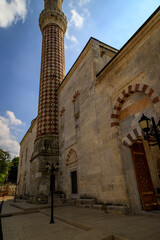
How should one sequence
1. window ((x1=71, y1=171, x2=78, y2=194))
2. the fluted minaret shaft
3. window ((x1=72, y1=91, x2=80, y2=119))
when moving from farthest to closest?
the fluted minaret shaft → window ((x1=72, y1=91, x2=80, y2=119)) → window ((x1=71, y1=171, x2=78, y2=194))

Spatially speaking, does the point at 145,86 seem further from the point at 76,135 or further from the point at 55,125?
the point at 55,125

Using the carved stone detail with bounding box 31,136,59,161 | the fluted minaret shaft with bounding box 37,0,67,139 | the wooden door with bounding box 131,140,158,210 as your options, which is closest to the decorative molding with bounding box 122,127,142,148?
the wooden door with bounding box 131,140,158,210

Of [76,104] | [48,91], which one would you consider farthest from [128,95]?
[48,91]

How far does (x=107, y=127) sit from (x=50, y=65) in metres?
9.95

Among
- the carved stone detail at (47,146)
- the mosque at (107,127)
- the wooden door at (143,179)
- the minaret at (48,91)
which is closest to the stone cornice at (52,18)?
the minaret at (48,91)

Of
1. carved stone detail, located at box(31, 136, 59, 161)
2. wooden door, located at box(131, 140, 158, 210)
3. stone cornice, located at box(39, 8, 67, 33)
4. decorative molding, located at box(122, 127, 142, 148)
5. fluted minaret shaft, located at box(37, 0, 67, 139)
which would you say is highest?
stone cornice, located at box(39, 8, 67, 33)

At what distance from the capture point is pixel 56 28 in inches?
623

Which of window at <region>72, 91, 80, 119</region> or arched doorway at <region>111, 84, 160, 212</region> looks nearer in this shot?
arched doorway at <region>111, 84, 160, 212</region>

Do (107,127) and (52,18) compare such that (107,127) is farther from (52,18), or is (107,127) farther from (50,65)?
(52,18)

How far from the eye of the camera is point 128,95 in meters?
6.04

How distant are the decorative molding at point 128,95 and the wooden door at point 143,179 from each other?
4.34ft

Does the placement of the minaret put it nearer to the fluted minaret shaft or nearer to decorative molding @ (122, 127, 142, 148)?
the fluted minaret shaft

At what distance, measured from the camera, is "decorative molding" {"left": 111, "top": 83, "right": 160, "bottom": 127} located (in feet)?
15.7

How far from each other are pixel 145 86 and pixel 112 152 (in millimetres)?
2811
